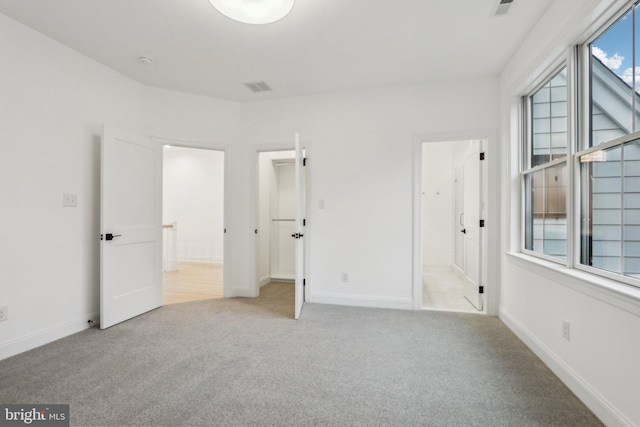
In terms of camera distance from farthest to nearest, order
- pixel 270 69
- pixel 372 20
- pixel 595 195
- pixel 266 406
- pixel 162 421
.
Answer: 1. pixel 270 69
2. pixel 372 20
3. pixel 595 195
4. pixel 266 406
5. pixel 162 421

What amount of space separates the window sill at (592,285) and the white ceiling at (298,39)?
6.32 ft

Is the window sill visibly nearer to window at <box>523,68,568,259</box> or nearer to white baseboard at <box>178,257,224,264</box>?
window at <box>523,68,568,259</box>

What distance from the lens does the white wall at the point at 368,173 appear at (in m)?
3.33

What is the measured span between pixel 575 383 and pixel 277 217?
163 inches

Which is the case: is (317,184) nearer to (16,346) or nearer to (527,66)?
(527,66)

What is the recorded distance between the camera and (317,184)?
367 cm

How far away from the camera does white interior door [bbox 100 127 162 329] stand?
286cm

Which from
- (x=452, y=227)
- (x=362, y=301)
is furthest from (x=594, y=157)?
(x=452, y=227)

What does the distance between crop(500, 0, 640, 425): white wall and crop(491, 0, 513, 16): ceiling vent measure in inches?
11.4

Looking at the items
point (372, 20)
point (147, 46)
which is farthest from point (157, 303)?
point (372, 20)

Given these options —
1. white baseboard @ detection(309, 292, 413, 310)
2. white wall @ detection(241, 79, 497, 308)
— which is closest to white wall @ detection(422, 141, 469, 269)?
white wall @ detection(241, 79, 497, 308)

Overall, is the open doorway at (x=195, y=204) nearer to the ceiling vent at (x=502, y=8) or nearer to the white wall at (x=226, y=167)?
the white wall at (x=226, y=167)

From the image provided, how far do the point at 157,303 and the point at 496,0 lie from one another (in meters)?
4.38

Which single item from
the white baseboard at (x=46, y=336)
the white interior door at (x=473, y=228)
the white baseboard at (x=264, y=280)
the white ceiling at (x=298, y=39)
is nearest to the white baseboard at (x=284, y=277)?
the white baseboard at (x=264, y=280)
